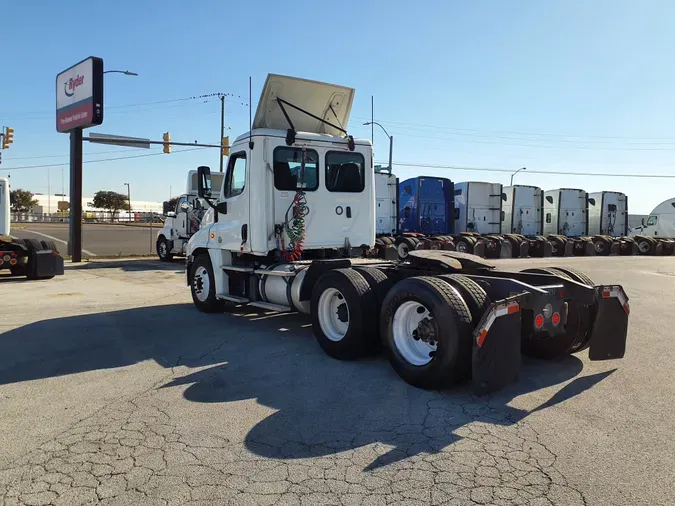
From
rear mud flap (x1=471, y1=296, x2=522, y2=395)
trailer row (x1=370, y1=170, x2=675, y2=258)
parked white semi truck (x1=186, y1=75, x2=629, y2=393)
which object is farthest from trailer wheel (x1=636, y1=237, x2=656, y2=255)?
rear mud flap (x1=471, y1=296, x2=522, y2=395)

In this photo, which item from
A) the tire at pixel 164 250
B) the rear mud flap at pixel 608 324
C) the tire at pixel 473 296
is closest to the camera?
the tire at pixel 473 296

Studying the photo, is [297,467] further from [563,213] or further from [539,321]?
[563,213]

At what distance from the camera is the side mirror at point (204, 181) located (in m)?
8.41

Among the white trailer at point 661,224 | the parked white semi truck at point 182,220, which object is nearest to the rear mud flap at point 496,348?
the parked white semi truck at point 182,220

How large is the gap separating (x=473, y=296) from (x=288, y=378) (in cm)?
202

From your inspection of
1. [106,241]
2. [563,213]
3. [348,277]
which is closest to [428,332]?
[348,277]

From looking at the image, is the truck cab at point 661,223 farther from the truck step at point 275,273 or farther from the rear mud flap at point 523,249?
the truck step at point 275,273

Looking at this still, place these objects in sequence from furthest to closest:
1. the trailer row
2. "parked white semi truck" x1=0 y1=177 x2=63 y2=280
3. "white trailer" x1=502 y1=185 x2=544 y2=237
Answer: "white trailer" x1=502 y1=185 x2=544 y2=237
the trailer row
"parked white semi truck" x1=0 y1=177 x2=63 y2=280

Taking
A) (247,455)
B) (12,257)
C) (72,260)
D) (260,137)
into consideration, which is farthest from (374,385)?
(72,260)

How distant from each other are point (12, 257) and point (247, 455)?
1248cm

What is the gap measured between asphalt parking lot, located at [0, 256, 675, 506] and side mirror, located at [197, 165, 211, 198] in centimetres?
259

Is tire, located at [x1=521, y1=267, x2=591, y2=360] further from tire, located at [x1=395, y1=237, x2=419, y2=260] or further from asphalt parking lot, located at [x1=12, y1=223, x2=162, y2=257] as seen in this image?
asphalt parking lot, located at [x1=12, y1=223, x2=162, y2=257]

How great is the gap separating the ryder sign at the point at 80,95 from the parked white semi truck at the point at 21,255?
6.45 metres

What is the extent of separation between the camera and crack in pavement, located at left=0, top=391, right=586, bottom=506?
3.11 m
